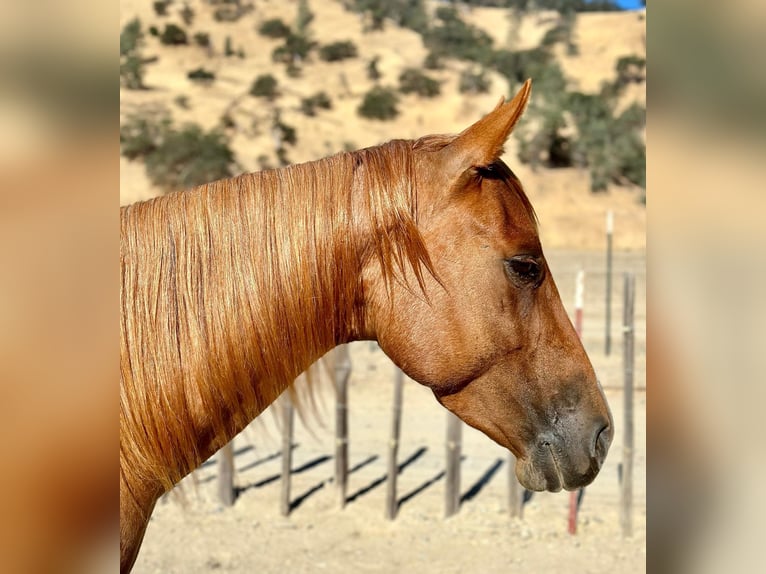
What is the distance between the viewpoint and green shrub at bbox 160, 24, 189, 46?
33.2 metres

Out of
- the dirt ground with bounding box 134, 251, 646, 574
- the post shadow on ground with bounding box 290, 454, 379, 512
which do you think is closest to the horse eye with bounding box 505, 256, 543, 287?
the dirt ground with bounding box 134, 251, 646, 574

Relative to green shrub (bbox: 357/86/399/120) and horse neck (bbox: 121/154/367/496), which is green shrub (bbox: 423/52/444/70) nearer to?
green shrub (bbox: 357/86/399/120)

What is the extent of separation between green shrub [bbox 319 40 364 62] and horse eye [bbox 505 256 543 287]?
1312 inches

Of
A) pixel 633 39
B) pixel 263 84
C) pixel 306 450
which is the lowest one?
pixel 306 450

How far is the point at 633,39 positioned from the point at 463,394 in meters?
37.1

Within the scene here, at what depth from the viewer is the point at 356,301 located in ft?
5.77

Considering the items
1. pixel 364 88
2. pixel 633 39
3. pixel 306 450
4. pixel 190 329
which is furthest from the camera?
pixel 633 39

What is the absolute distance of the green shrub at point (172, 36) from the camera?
33219 mm

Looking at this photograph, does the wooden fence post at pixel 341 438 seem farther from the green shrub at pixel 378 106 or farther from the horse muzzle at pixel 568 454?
the green shrub at pixel 378 106

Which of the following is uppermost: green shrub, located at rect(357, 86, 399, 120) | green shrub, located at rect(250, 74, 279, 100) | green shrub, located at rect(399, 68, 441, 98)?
green shrub, located at rect(399, 68, 441, 98)

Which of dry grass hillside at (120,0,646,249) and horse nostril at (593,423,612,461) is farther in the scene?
dry grass hillside at (120,0,646,249)
